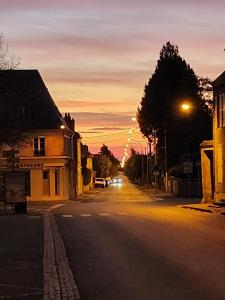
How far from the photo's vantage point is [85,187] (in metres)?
98.2

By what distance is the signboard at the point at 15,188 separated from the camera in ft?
129

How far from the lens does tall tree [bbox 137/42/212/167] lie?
78.9 m

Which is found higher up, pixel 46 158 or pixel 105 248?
pixel 46 158

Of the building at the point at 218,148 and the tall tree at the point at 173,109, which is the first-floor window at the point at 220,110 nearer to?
the building at the point at 218,148

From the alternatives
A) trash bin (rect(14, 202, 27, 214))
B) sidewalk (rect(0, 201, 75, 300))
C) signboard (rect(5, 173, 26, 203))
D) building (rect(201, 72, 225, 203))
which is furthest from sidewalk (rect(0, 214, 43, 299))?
building (rect(201, 72, 225, 203))

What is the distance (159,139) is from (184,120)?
7932 millimetres

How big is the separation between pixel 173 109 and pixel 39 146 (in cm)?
2411

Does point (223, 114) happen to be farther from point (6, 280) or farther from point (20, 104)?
point (6, 280)

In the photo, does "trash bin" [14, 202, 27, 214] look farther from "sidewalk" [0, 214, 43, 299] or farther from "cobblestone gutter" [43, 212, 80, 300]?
"cobblestone gutter" [43, 212, 80, 300]

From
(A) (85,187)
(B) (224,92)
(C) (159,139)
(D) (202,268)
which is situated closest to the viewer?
(D) (202,268)

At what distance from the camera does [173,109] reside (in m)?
82.9

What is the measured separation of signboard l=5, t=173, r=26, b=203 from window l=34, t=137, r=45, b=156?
24.7m

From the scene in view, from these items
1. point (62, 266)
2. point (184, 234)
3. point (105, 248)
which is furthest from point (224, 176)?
point (62, 266)

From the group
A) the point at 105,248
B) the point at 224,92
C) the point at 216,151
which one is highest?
the point at 224,92
